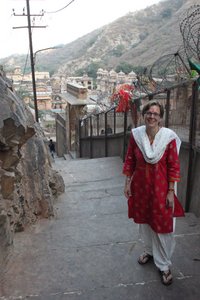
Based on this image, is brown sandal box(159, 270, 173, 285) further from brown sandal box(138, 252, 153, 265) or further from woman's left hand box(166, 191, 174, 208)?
woman's left hand box(166, 191, 174, 208)

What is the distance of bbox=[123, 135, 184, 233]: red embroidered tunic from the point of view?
2.89 m

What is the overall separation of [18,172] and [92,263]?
4.61ft

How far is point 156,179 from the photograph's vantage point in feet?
9.53

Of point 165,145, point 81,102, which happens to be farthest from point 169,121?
point 81,102

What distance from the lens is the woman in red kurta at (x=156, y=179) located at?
288cm

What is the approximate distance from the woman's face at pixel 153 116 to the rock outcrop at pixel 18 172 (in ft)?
4.21

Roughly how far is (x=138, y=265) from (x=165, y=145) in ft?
4.19

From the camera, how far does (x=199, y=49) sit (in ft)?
17.6

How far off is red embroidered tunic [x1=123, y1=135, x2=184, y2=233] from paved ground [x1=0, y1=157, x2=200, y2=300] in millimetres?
519

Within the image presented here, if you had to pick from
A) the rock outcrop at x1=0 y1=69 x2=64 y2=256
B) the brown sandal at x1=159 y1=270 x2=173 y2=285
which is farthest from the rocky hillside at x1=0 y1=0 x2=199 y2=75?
the brown sandal at x1=159 y1=270 x2=173 y2=285

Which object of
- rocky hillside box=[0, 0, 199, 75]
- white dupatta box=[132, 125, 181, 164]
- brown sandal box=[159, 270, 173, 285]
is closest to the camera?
white dupatta box=[132, 125, 181, 164]

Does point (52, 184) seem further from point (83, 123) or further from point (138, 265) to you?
point (83, 123)

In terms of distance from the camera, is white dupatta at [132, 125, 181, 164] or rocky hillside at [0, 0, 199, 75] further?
rocky hillside at [0, 0, 199, 75]

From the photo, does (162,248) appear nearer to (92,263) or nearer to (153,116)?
(92,263)
